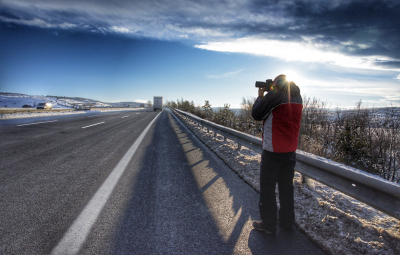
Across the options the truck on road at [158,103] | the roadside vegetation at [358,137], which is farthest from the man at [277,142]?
the truck on road at [158,103]

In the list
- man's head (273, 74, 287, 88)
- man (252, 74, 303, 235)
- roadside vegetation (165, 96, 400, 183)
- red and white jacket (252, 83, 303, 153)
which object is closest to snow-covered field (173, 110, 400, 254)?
man (252, 74, 303, 235)

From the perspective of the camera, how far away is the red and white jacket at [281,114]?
7.83 ft

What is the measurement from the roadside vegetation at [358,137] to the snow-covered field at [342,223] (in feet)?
11.8

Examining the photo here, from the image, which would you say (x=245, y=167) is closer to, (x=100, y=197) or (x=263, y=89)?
(x=263, y=89)

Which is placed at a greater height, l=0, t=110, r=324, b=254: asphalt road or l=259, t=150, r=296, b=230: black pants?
l=259, t=150, r=296, b=230: black pants

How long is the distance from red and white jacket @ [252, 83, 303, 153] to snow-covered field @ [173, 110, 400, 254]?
38.8 inches

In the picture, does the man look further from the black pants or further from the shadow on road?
the shadow on road

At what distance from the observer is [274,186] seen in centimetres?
251

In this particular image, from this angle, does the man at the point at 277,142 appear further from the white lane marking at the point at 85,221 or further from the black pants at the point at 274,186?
the white lane marking at the point at 85,221

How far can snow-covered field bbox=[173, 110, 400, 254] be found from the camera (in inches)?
83.0

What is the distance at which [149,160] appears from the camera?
17.5ft

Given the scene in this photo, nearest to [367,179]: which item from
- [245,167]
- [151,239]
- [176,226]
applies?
[176,226]

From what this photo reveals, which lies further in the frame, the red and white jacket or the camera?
the camera

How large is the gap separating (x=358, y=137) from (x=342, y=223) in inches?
223
